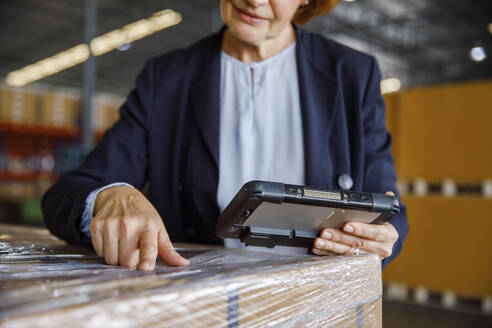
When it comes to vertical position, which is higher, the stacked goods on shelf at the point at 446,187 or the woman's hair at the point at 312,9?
the woman's hair at the point at 312,9

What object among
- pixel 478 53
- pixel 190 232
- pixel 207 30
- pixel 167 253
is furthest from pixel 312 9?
pixel 478 53

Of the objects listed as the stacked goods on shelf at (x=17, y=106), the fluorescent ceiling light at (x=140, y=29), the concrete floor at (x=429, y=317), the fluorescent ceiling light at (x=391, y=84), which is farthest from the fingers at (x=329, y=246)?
the fluorescent ceiling light at (x=391, y=84)

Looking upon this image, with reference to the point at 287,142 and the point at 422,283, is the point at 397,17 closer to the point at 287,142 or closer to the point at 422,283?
the point at 422,283

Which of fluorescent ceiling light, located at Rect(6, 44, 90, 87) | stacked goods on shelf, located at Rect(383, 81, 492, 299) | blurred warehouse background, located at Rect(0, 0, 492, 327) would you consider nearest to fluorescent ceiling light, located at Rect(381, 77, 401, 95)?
blurred warehouse background, located at Rect(0, 0, 492, 327)

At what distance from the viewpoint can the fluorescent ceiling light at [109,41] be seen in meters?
10.3

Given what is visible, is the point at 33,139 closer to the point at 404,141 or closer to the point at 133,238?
the point at 404,141

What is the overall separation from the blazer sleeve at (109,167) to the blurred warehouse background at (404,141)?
3322mm

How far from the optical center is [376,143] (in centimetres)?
129

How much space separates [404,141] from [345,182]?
3.62 metres

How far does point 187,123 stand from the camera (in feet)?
4.56

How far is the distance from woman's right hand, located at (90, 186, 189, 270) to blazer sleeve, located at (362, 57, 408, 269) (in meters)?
0.63

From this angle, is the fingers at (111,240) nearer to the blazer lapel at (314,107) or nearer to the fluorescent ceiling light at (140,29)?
the blazer lapel at (314,107)

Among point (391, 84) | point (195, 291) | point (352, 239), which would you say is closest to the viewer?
point (195, 291)

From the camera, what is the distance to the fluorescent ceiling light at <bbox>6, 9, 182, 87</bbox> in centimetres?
1034
